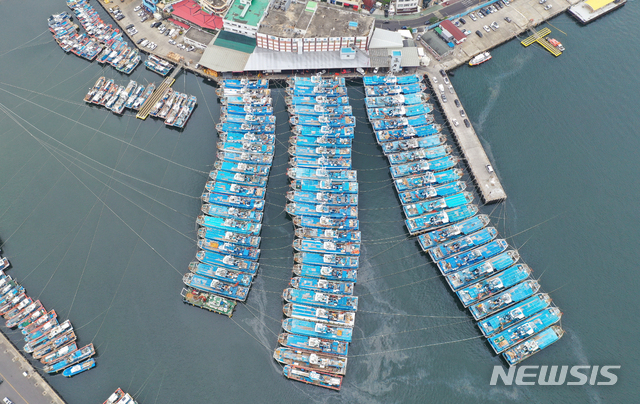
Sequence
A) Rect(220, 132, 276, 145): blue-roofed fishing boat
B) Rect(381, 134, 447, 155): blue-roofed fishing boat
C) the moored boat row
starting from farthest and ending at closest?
1. Rect(220, 132, 276, 145): blue-roofed fishing boat
2. Rect(381, 134, 447, 155): blue-roofed fishing boat
3. the moored boat row

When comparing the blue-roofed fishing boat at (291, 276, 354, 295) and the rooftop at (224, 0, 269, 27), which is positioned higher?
the rooftop at (224, 0, 269, 27)

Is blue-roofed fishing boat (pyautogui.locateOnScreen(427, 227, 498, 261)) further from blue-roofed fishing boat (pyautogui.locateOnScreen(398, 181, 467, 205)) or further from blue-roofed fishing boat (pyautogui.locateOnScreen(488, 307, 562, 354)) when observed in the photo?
blue-roofed fishing boat (pyautogui.locateOnScreen(488, 307, 562, 354))

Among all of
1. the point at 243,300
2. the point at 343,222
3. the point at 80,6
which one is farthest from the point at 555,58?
the point at 80,6

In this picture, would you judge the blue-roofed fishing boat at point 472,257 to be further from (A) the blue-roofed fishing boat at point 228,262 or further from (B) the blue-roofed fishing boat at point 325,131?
(A) the blue-roofed fishing boat at point 228,262

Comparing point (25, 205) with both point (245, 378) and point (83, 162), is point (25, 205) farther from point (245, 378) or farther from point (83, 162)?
point (245, 378)

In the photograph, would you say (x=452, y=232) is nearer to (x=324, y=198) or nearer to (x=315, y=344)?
(x=324, y=198)

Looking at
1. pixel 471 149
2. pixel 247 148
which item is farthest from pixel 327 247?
pixel 471 149

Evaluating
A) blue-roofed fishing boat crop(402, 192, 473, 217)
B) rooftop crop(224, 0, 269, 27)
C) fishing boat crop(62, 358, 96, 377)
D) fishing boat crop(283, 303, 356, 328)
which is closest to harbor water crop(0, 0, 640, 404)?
fishing boat crop(62, 358, 96, 377)
